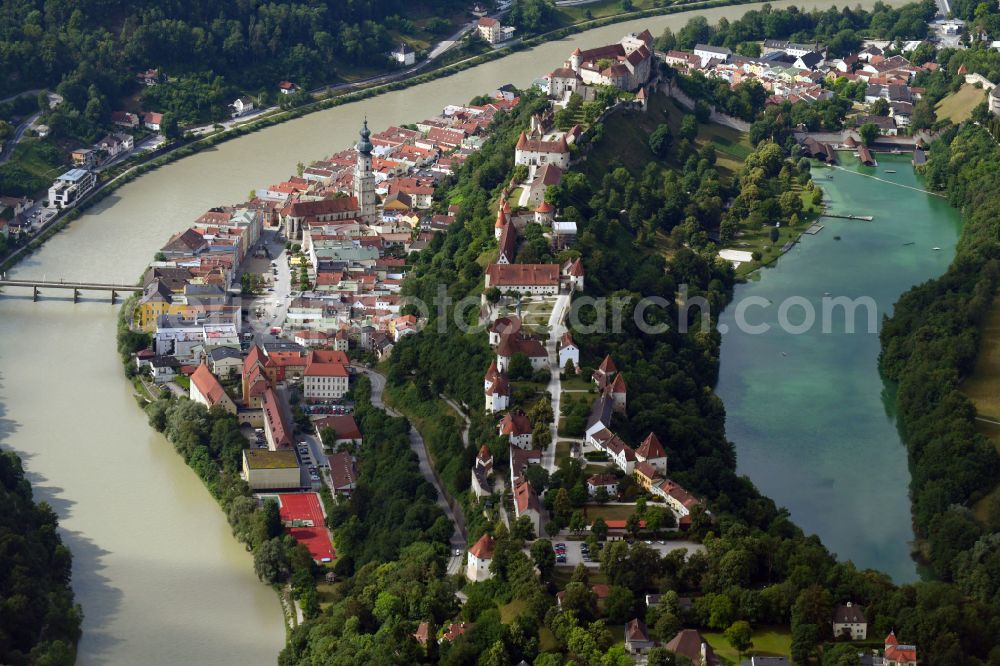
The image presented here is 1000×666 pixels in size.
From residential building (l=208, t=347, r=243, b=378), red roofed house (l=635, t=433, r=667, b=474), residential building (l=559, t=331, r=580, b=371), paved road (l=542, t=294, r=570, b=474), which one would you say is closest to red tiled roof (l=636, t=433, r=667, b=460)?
red roofed house (l=635, t=433, r=667, b=474)

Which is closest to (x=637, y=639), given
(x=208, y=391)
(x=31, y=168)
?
(x=208, y=391)

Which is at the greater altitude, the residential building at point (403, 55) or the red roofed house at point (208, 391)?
the residential building at point (403, 55)

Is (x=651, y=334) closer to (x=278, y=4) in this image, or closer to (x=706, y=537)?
(x=706, y=537)

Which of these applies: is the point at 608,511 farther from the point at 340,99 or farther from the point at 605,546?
the point at 340,99

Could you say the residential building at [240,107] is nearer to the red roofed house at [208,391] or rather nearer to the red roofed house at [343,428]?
the red roofed house at [208,391]

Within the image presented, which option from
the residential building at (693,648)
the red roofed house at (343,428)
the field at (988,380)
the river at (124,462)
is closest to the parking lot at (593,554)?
the residential building at (693,648)

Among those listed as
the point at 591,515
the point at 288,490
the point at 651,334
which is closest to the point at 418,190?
the point at 651,334

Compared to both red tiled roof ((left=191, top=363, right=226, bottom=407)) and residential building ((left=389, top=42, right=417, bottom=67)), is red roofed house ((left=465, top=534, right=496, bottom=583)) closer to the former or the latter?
red tiled roof ((left=191, top=363, right=226, bottom=407))

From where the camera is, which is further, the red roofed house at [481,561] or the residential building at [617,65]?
the residential building at [617,65]
